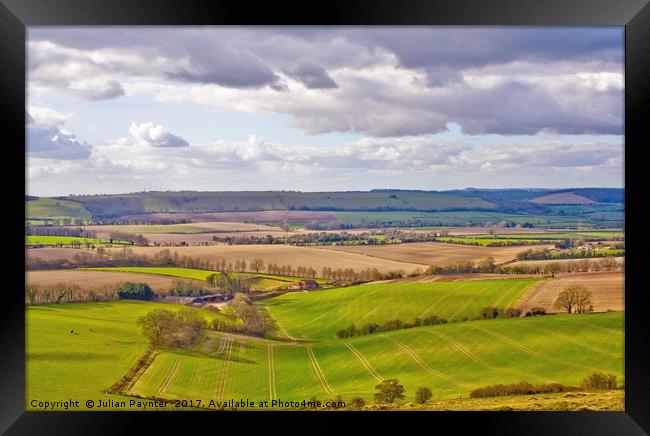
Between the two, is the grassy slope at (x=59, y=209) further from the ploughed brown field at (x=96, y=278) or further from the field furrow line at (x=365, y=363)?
the field furrow line at (x=365, y=363)

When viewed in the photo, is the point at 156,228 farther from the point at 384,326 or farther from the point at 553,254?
the point at 553,254

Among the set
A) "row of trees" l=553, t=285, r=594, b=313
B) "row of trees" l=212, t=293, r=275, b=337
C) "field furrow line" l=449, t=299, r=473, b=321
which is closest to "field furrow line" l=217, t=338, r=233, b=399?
"row of trees" l=212, t=293, r=275, b=337

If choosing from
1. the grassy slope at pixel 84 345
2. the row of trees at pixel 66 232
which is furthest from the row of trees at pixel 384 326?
the row of trees at pixel 66 232

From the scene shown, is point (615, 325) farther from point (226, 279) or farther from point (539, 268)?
point (226, 279)

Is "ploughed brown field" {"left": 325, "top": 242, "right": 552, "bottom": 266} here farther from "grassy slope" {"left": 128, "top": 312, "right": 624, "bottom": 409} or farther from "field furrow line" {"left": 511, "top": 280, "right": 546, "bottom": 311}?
"grassy slope" {"left": 128, "top": 312, "right": 624, "bottom": 409}

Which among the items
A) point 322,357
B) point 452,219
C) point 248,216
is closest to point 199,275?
point 248,216

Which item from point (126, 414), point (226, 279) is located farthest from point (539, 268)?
point (126, 414)
